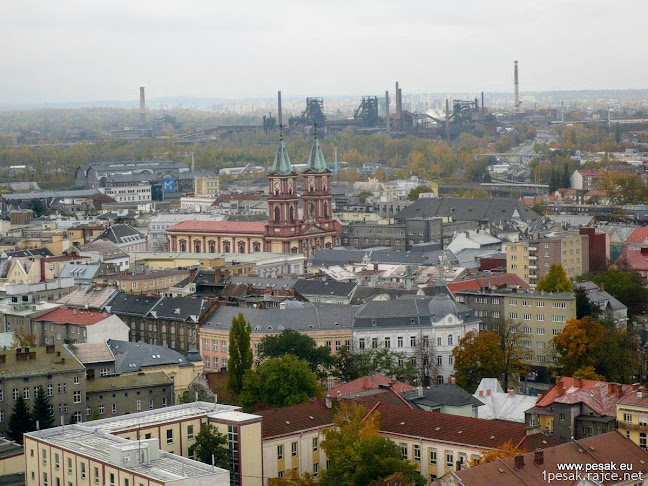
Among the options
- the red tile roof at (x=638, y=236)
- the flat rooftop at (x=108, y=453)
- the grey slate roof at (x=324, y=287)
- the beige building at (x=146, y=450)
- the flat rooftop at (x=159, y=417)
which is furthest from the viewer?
the red tile roof at (x=638, y=236)

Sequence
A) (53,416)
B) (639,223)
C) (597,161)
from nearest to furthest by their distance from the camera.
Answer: (53,416)
(639,223)
(597,161)

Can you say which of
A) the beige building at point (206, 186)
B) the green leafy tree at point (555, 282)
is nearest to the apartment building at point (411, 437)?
the green leafy tree at point (555, 282)

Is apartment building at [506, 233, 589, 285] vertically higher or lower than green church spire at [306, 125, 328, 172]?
lower

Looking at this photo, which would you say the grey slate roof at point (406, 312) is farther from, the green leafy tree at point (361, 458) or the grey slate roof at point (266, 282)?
the green leafy tree at point (361, 458)

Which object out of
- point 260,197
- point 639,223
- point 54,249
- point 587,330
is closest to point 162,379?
point 587,330

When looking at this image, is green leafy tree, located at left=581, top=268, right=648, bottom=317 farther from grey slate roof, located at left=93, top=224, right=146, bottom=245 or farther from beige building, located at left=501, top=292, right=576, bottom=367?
grey slate roof, located at left=93, top=224, right=146, bottom=245

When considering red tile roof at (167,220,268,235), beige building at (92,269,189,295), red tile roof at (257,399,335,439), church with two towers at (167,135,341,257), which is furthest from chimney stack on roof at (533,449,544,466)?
red tile roof at (167,220,268,235)

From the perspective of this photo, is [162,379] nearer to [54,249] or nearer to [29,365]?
[29,365]
